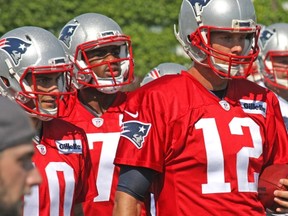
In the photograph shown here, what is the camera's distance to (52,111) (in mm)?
5094

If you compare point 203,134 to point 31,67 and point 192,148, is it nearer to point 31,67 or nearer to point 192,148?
point 192,148

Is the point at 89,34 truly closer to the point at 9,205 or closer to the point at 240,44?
the point at 240,44

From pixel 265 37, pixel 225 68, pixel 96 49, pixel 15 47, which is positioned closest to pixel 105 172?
pixel 96 49

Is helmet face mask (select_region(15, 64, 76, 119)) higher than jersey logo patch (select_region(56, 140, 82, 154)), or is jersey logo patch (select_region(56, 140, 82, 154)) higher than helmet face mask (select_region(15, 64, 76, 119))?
helmet face mask (select_region(15, 64, 76, 119))

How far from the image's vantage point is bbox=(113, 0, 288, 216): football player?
4684mm

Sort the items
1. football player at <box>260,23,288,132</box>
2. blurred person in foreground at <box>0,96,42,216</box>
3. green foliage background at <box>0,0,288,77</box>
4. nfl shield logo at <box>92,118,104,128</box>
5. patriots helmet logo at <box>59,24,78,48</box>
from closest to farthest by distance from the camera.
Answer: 1. blurred person in foreground at <box>0,96,42,216</box>
2. nfl shield logo at <box>92,118,104,128</box>
3. patriots helmet logo at <box>59,24,78,48</box>
4. football player at <box>260,23,288,132</box>
5. green foliage background at <box>0,0,288,77</box>

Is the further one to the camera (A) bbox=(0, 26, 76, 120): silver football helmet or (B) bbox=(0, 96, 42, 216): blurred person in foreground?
(A) bbox=(0, 26, 76, 120): silver football helmet

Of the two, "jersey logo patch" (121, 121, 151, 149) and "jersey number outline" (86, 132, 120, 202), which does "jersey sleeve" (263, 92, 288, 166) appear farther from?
"jersey number outline" (86, 132, 120, 202)

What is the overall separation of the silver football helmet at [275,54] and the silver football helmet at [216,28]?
9.98 feet

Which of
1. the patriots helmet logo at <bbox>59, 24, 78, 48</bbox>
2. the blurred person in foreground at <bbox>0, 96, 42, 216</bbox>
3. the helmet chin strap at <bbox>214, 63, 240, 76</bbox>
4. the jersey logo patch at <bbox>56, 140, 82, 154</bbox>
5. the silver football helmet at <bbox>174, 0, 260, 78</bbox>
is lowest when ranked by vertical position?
the jersey logo patch at <bbox>56, 140, 82, 154</bbox>

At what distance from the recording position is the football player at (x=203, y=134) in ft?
15.4

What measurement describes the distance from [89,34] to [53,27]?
196 inches

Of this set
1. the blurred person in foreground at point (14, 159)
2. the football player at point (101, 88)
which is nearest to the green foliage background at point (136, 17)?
the football player at point (101, 88)

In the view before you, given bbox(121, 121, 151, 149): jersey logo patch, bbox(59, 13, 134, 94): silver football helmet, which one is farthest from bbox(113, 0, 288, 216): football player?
bbox(59, 13, 134, 94): silver football helmet
